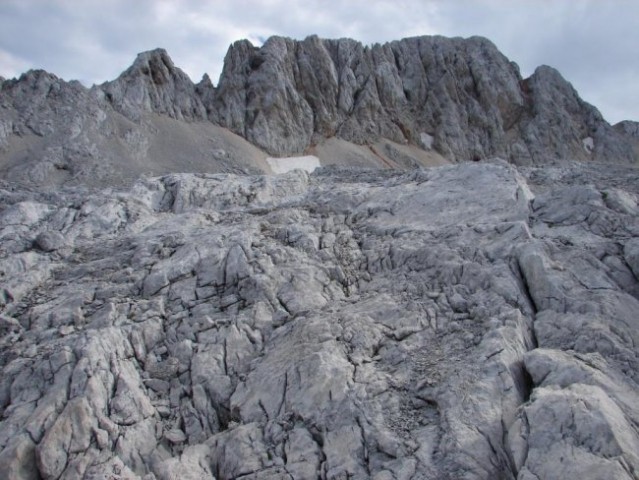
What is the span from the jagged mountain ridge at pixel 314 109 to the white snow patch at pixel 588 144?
15 cm

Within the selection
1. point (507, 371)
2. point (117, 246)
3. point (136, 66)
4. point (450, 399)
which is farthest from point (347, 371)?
point (136, 66)

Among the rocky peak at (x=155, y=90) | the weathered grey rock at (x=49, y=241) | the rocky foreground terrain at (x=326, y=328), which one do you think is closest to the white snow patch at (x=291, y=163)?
the rocky peak at (x=155, y=90)

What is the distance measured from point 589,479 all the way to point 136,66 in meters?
57.7

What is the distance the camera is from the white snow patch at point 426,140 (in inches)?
2594

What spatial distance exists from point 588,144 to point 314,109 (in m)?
38.6

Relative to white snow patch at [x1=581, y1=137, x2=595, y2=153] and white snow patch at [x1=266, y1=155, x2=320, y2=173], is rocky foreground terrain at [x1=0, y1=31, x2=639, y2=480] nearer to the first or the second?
white snow patch at [x1=266, y1=155, x2=320, y2=173]

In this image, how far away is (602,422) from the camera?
8.65 meters

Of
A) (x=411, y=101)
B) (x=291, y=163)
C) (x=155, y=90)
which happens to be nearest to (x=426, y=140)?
(x=411, y=101)

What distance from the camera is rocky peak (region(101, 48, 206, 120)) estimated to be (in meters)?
51.3

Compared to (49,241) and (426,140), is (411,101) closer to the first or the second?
(426,140)

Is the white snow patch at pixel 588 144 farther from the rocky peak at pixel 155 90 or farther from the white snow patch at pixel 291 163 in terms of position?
the rocky peak at pixel 155 90

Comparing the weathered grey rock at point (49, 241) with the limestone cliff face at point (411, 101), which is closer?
the weathered grey rock at point (49, 241)

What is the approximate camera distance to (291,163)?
55.3 m

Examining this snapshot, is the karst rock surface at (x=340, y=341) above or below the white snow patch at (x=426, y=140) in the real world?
below
